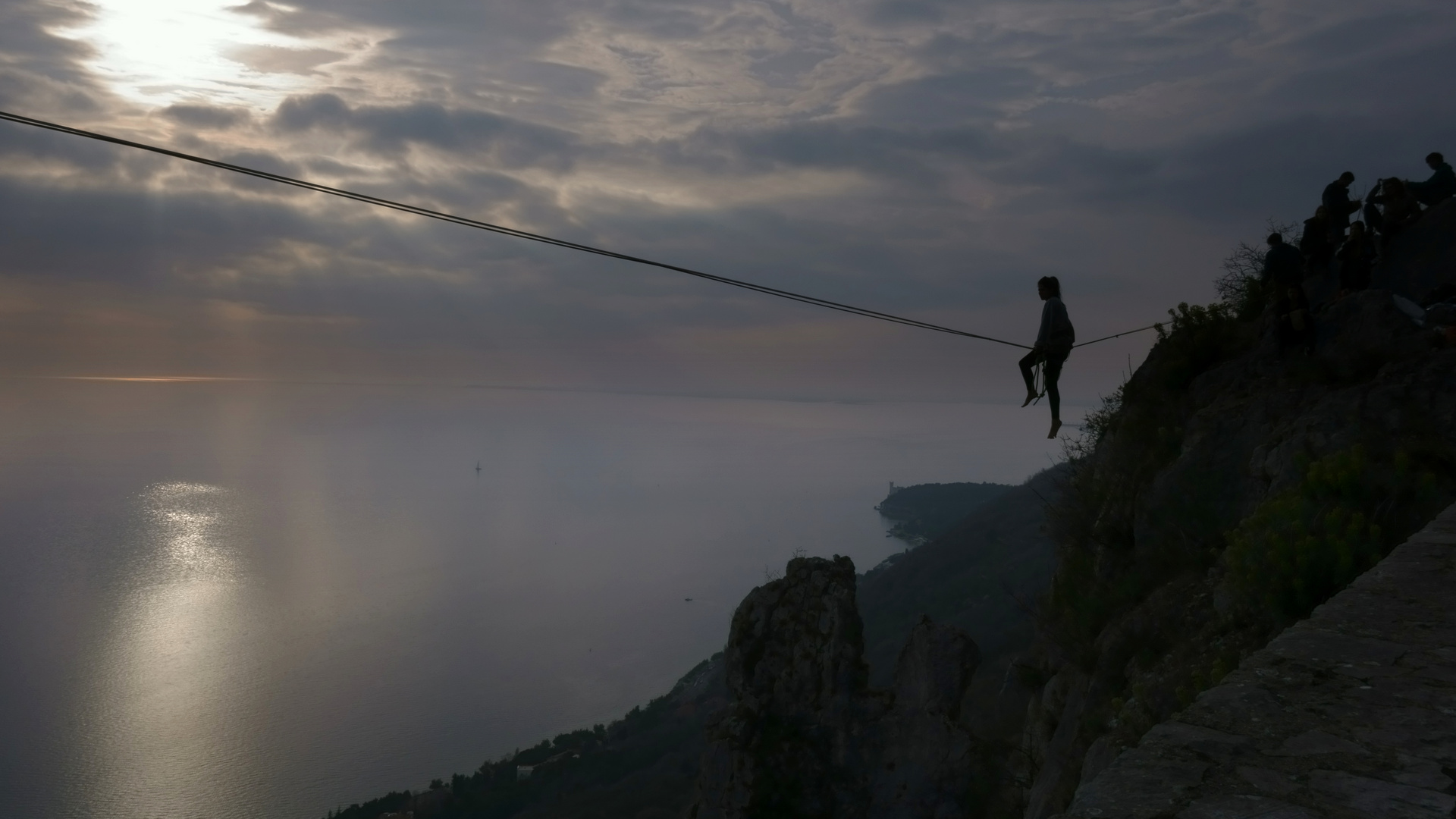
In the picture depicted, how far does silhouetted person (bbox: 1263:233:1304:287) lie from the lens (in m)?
10.4

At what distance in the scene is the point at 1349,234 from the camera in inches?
459

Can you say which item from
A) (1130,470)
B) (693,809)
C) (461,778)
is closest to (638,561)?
(461,778)

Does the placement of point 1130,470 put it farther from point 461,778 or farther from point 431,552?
point 431,552

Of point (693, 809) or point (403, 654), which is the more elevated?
point (693, 809)

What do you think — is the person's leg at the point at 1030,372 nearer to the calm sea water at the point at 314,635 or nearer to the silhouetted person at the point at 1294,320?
the silhouetted person at the point at 1294,320

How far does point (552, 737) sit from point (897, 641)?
119 feet

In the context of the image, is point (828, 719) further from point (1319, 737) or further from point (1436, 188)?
point (1319, 737)

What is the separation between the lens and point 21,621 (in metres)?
112

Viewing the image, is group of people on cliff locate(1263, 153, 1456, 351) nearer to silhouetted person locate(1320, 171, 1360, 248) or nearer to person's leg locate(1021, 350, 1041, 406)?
silhouetted person locate(1320, 171, 1360, 248)

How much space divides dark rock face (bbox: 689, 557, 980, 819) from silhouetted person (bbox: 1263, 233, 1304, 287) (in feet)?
54.7

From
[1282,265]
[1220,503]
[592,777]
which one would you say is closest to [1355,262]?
[1282,265]

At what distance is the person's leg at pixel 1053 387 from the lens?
1038 cm

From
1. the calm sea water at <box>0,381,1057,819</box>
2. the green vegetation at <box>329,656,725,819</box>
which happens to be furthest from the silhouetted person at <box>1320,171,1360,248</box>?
the calm sea water at <box>0,381,1057,819</box>

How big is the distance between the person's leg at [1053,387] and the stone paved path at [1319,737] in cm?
682
